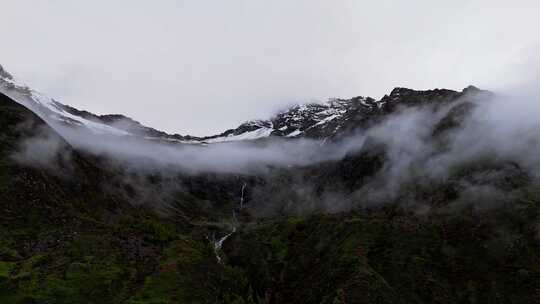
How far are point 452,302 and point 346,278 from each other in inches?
1487

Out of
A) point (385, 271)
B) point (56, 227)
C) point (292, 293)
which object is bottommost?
point (292, 293)

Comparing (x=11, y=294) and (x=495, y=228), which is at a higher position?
(x=495, y=228)

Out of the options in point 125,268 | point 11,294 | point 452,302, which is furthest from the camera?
point 125,268

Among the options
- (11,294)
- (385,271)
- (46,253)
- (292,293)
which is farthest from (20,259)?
(385,271)

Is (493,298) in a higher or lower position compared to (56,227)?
lower

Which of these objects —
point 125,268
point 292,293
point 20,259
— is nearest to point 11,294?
point 20,259

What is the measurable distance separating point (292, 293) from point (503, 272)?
266ft

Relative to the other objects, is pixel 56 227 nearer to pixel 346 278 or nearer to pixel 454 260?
pixel 346 278

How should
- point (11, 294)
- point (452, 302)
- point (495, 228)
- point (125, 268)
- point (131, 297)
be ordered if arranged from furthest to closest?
point (495, 228) → point (125, 268) → point (452, 302) → point (131, 297) → point (11, 294)

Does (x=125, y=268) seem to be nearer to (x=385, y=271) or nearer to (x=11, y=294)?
(x=11, y=294)

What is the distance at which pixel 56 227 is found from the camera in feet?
620

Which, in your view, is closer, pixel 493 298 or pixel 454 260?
→ pixel 493 298

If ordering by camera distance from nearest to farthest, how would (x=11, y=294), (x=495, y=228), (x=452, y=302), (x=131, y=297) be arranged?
(x=11, y=294) < (x=131, y=297) < (x=452, y=302) < (x=495, y=228)

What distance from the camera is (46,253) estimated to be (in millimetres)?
165625
